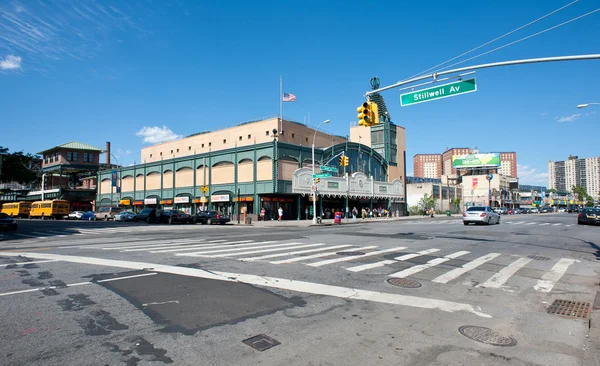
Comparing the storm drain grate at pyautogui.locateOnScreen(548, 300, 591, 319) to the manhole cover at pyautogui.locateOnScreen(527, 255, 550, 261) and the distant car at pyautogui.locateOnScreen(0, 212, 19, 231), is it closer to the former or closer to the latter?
the manhole cover at pyautogui.locateOnScreen(527, 255, 550, 261)

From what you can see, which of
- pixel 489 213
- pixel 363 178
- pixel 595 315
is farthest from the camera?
pixel 363 178

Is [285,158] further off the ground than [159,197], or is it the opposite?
[285,158]

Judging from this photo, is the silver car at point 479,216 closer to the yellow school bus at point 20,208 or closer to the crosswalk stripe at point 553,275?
the crosswalk stripe at point 553,275

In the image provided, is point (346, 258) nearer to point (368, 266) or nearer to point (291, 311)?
point (368, 266)

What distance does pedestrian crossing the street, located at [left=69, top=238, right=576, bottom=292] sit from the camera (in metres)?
8.72

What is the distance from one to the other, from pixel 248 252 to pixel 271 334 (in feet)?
24.9

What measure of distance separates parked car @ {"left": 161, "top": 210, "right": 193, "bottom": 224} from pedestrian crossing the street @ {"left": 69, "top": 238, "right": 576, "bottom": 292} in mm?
26112

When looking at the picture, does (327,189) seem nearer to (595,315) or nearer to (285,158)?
(285,158)

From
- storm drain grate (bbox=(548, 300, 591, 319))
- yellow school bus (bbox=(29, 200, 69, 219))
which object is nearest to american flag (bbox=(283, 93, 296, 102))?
storm drain grate (bbox=(548, 300, 591, 319))

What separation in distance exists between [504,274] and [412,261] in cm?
244

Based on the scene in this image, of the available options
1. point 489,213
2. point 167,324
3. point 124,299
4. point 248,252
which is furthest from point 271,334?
point 489,213

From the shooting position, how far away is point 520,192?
135 metres

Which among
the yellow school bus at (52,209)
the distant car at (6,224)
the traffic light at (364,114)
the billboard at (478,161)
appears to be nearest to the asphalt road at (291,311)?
the traffic light at (364,114)

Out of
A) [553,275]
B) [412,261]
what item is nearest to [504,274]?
[553,275]
